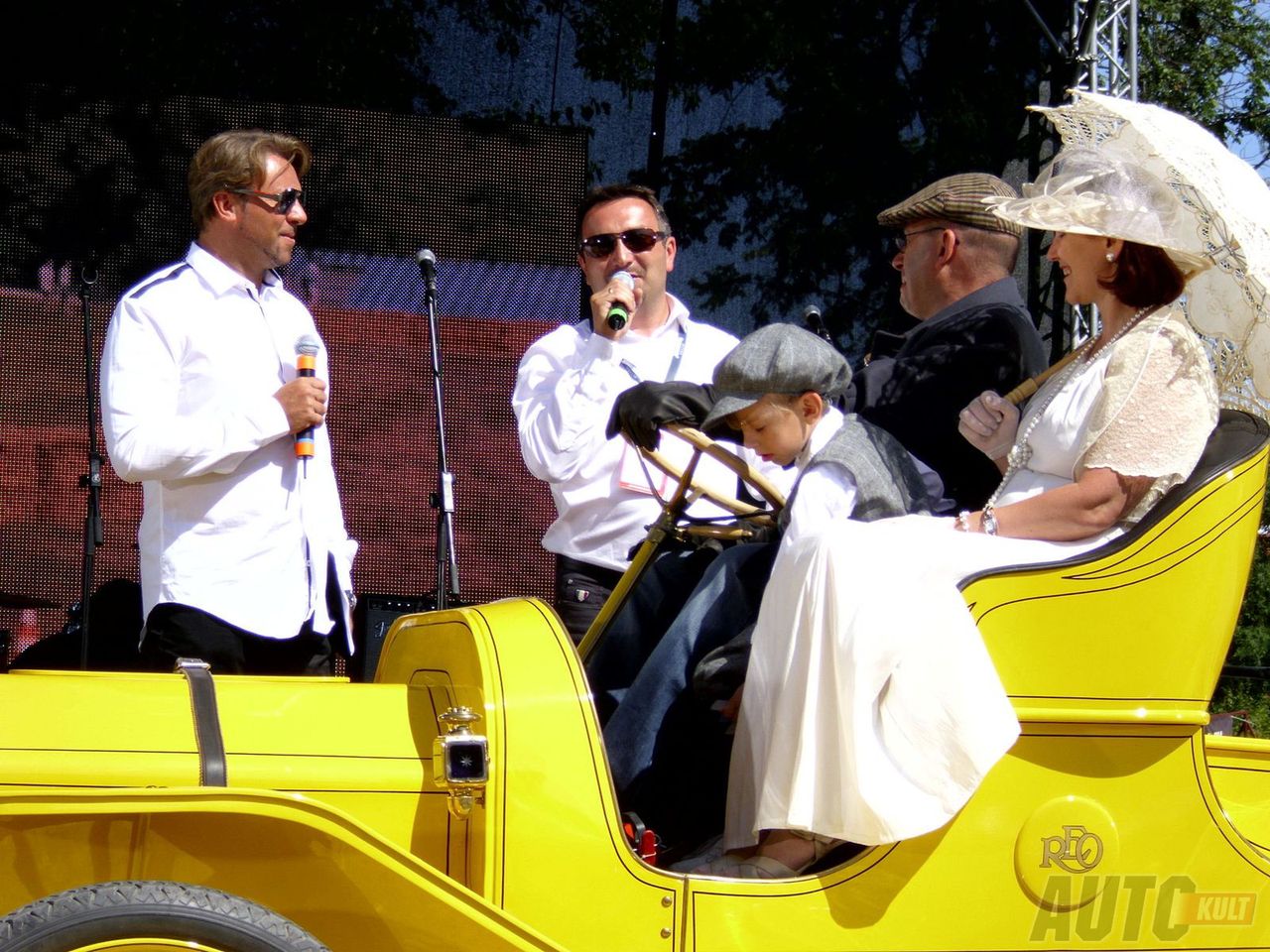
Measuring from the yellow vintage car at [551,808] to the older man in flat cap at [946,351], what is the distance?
0.57 m

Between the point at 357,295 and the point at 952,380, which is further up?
the point at 357,295

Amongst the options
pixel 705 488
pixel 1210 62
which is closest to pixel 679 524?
pixel 705 488

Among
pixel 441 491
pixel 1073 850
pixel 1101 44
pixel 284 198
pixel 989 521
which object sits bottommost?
pixel 1073 850

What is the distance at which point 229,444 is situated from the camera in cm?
337

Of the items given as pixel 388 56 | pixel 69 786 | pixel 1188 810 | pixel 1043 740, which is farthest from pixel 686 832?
pixel 388 56

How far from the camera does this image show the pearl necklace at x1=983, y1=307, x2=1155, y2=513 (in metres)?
2.81

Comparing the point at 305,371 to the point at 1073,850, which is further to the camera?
the point at 305,371

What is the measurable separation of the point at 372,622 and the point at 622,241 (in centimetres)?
200

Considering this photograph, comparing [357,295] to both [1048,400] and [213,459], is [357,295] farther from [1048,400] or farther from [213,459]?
[1048,400]

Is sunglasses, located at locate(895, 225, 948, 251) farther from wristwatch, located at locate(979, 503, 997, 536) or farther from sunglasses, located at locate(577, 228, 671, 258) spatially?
wristwatch, located at locate(979, 503, 997, 536)

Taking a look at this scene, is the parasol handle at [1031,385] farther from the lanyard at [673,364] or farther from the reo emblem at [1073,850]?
the lanyard at [673,364]

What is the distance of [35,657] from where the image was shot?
17.1ft

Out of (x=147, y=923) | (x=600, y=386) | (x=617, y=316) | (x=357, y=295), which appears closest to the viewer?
(x=147, y=923)

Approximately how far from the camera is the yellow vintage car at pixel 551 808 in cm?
209
